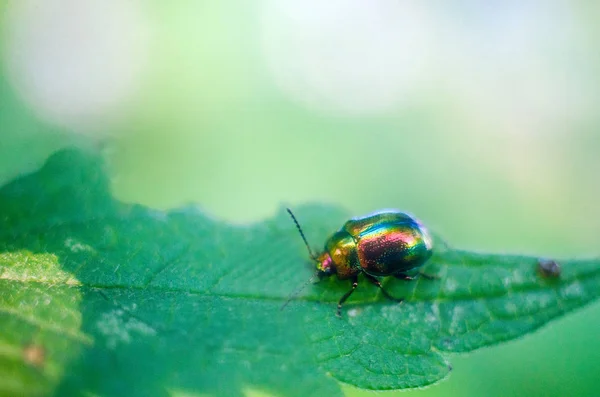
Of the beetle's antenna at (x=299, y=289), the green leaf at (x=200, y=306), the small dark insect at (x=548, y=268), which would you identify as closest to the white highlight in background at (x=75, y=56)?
the green leaf at (x=200, y=306)

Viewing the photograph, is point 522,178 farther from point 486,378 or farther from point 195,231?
point 195,231

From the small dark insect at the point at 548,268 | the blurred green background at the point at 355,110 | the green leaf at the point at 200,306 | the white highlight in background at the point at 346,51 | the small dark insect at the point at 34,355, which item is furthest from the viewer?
the white highlight in background at the point at 346,51

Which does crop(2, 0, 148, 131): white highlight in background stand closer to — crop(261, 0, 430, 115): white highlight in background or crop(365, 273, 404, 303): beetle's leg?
crop(261, 0, 430, 115): white highlight in background

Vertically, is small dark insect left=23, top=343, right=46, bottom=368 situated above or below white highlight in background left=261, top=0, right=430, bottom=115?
below

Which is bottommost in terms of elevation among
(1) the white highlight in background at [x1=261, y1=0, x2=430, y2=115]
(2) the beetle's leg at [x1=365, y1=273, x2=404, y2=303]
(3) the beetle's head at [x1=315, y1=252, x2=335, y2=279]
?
(2) the beetle's leg at [x1=365, y1=273, x2=404, y2=303]

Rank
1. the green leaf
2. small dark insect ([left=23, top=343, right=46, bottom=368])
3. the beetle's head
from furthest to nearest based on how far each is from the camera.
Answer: the beetle's head < the green leaf < small dark insect ([left=23, top=343, right=46, bottom=368])

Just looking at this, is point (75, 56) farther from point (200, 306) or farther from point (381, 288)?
point (381, 288)

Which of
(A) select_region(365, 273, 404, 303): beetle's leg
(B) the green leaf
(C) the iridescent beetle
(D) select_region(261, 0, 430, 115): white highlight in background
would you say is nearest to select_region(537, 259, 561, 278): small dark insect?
(B) the green leaf

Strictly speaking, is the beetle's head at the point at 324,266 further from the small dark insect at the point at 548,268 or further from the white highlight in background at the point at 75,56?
the white highlight in background at the point at 75,56
